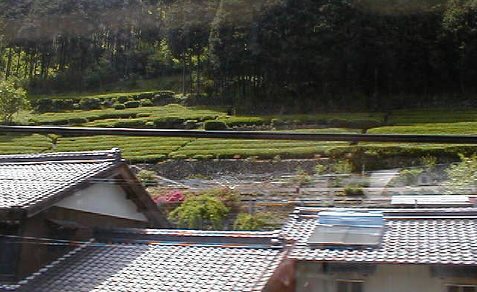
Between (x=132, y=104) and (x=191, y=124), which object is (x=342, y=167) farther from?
(x=132, y=104)

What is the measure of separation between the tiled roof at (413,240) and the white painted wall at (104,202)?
123cm

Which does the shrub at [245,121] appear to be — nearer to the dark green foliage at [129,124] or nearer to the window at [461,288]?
the dark green foliage at [129,124]

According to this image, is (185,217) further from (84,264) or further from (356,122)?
(356,122)

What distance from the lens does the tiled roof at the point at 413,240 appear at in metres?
3.60

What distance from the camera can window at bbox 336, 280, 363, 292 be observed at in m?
3.68

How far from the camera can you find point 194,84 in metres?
20.8

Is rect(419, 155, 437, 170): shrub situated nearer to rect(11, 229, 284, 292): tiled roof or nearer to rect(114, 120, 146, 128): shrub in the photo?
rect(114, 120, 146, 128): shrub

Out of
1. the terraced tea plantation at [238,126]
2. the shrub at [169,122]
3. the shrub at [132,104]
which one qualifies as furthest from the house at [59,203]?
the shrub at [132,104]

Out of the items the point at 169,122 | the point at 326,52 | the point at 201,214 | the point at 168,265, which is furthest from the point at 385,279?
the point at 326,52

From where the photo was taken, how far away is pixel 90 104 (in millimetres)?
20438

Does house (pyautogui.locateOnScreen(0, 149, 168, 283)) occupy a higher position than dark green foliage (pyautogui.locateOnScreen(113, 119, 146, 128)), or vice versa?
house (pyautogui.locateOnScreen(0, 149, 168, 283))

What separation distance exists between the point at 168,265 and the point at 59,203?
0.85m

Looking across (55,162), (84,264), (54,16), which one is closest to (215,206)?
(55,162)

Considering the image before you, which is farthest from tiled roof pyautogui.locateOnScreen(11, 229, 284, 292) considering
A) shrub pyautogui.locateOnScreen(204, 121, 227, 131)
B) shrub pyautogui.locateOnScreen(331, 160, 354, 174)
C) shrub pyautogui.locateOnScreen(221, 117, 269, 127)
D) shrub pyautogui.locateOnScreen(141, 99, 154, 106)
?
shrub pyautogui.locateOnScreen(141, 99, 154, 106)
